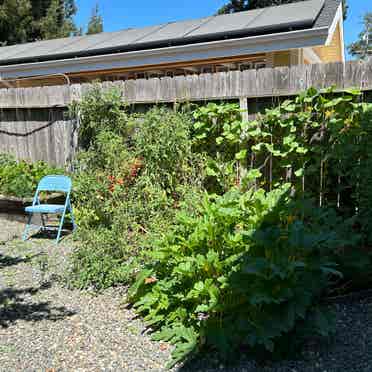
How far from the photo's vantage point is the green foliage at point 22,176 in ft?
20.0

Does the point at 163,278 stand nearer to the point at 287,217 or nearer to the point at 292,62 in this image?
the point at 287,217

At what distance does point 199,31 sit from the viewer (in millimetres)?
8391

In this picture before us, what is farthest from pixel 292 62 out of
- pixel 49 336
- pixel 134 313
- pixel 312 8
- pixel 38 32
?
pixel 38 32

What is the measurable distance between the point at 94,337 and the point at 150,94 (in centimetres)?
327

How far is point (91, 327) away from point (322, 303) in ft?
5.89

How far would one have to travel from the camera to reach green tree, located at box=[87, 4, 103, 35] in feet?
103

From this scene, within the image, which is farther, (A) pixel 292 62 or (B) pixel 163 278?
(A) pixel 292 62

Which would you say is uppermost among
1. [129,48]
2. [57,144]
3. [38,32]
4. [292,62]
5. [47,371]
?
[38,32]

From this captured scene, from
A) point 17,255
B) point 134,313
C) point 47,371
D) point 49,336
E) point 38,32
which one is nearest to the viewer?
point 47,371

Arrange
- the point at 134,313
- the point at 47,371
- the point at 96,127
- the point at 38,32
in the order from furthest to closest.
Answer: the point at 38,32 < the point at 96,127 < the point at 134,313 < the point at 47,371

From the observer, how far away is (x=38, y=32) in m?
23.6

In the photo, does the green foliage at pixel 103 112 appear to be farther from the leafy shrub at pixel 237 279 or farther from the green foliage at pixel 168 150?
the leafy shrub at pixel 237 279

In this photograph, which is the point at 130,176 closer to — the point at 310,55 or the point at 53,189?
the point at 53,189

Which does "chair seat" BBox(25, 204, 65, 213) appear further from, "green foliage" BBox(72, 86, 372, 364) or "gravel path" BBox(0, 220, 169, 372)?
"gravel path" BBox(0, 220, 169, 372)
